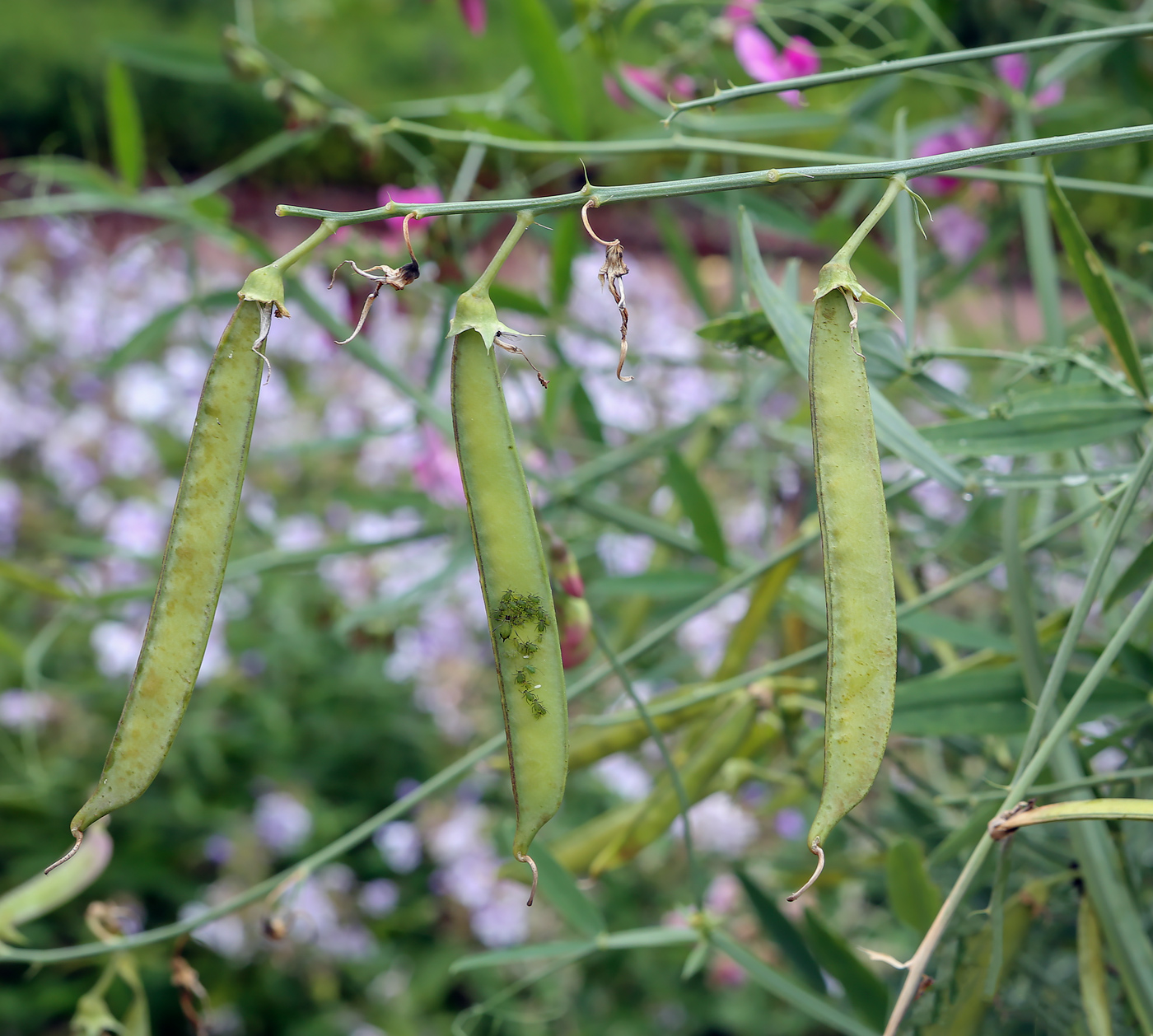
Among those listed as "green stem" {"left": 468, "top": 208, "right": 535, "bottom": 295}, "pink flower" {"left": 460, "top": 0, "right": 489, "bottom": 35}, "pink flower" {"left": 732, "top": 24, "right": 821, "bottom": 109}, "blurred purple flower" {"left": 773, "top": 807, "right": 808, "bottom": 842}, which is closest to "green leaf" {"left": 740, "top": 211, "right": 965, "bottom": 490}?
"green stem" {"left": 468, "top": 208, "right": 535, "bottom": 295}

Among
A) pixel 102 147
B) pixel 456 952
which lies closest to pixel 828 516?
pixel 456 952

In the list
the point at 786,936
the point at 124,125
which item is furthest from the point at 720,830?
the point at 124,125

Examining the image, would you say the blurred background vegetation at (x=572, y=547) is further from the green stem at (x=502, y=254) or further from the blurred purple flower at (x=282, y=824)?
the green stem at (x=502, y=254)

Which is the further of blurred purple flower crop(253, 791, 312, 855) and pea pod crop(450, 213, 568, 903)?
blurred purple flower crop(253, 791, 312, 855)

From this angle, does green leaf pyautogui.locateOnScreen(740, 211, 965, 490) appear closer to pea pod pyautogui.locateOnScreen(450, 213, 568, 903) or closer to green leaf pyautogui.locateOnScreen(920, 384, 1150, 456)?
green leaf pyautogui.locateOnScreen(920, 384, 1150, 456)

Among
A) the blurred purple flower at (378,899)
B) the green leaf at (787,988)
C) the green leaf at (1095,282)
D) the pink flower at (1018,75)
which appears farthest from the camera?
the blurred purple flower at (378,899)

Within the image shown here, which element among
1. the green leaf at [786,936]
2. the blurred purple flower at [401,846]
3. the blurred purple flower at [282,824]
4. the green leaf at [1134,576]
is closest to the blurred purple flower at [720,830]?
the blurred purple flower at [401,846]

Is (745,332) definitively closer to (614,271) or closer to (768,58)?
(614,271)
